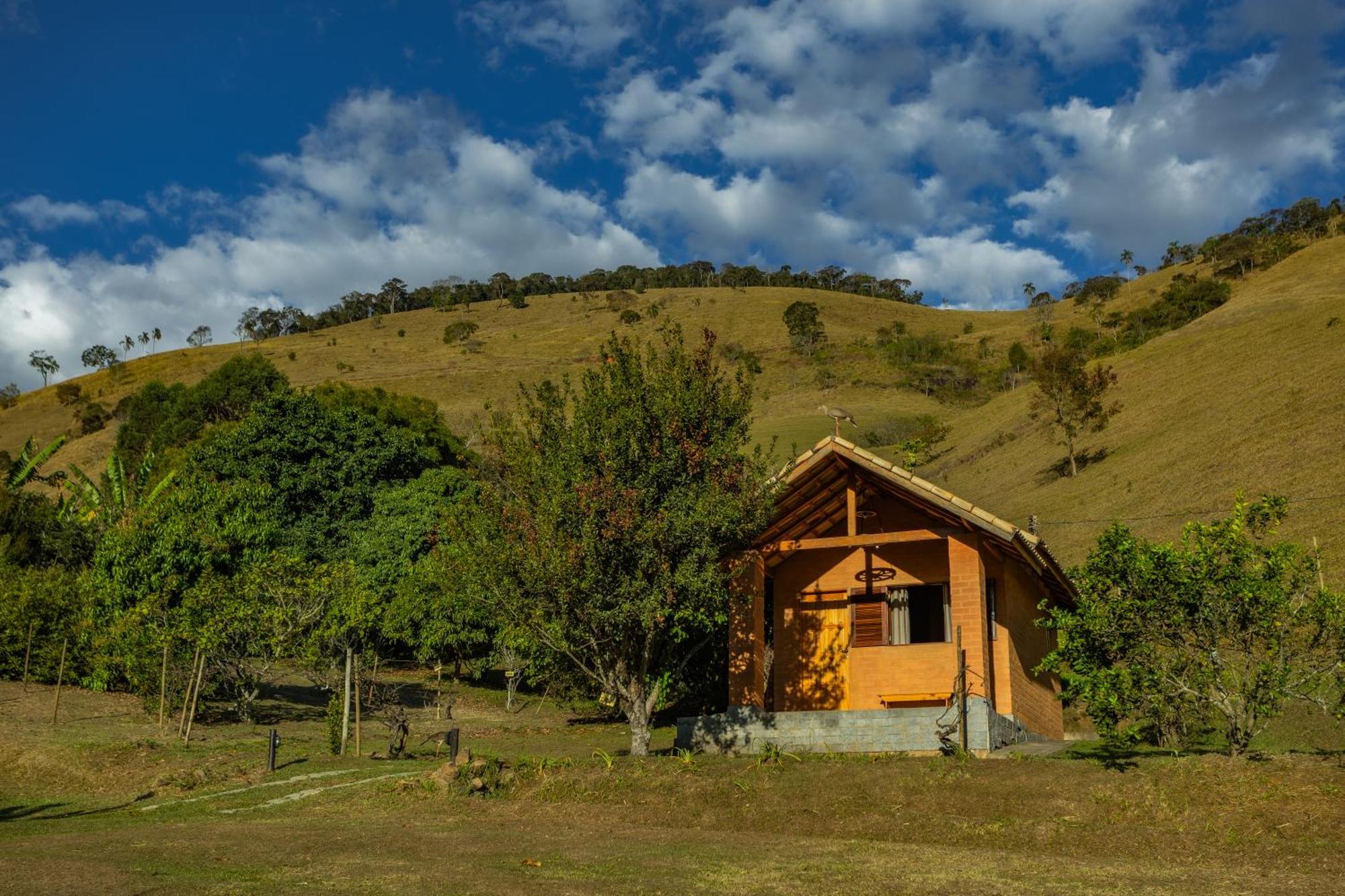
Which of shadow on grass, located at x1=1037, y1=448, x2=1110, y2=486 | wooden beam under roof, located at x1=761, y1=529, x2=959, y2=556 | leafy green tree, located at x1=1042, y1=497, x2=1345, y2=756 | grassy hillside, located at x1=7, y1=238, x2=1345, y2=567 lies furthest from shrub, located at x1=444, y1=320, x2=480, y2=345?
leafy green tree, located at x1=1042, y1=497, x2=1345, y2=756

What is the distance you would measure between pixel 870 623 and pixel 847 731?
12.1 ft

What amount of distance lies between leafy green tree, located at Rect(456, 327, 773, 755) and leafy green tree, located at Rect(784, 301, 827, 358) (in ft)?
323

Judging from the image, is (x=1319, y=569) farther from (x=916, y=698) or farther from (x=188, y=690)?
(x=188, y=690)

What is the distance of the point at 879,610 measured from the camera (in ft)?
68.4

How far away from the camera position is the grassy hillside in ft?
153

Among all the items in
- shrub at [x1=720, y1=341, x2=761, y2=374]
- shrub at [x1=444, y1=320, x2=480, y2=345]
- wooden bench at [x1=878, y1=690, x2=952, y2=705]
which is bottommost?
wooden bench at [x1=878, y1=690, x2=952, y2=705]

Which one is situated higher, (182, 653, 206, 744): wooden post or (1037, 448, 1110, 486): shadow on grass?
(1037, 448, 1110, 486): shadow on grass

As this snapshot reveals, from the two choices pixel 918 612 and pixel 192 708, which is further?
pixel 192 708

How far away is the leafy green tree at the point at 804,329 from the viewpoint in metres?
118

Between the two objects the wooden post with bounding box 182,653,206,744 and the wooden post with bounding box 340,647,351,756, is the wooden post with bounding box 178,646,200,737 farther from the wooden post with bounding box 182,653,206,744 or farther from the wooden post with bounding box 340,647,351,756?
the wooden post with bounding box 340,647,351,756

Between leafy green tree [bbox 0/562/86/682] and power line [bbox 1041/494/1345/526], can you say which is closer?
leafy green tree [bbox 0/562/86/682]

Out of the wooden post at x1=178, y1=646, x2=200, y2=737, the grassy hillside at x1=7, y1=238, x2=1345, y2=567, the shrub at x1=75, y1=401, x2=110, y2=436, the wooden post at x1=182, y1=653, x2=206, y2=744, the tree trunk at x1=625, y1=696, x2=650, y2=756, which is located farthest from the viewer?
the shrub at x1=75, y1=401, x2=110, y2=436

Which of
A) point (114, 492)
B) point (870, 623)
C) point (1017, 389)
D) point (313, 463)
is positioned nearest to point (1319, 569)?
point (870, 623)

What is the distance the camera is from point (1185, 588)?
1342 cm
